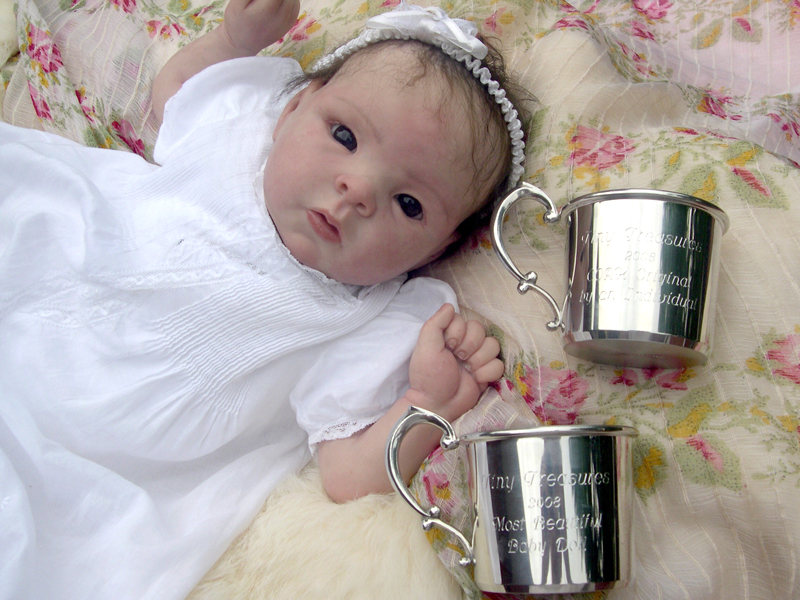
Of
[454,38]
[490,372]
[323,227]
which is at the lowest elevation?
[490,372]

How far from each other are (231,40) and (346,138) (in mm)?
415

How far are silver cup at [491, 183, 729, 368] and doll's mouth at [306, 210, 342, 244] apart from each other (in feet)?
1.13

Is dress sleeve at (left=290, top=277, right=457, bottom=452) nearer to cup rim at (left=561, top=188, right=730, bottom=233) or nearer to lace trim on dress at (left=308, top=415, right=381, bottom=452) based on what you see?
lace trim on dress at (left=308, top=415, right=381, bottom=452)

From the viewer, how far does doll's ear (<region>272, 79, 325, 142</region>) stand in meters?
0.99

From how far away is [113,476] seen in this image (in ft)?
2.68

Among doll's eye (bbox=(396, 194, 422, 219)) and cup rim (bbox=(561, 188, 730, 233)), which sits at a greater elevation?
cup rim (bbox=(561, 188, 730, 233))

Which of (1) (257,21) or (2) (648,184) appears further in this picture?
(1) (257,21)

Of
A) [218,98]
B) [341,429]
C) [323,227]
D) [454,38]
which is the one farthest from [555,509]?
[218,98]

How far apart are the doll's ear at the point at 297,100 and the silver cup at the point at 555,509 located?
618 mm

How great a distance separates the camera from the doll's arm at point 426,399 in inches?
34.5

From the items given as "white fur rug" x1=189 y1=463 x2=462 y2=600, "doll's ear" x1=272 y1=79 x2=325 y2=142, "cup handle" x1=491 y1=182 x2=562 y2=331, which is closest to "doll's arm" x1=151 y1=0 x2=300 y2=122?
"doll's ear" x1=272 y1=79 x2=325 y2=142

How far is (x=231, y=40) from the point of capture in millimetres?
1128

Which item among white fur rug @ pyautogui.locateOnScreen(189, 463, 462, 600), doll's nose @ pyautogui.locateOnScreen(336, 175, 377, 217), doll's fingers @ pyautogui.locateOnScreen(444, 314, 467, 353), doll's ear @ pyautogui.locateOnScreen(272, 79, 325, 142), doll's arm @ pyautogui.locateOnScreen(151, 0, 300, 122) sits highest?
doll's arm @ pyautogui.locateOnScreen(151, 0, 300, 122)

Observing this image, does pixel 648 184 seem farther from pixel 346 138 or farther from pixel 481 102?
pixel 346 138
